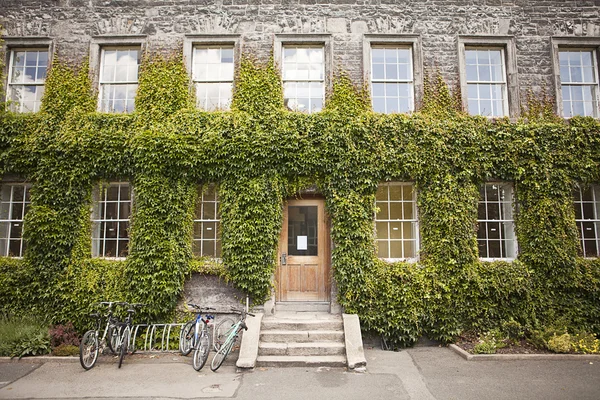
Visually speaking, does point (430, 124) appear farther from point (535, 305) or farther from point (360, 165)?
point (535, 305)

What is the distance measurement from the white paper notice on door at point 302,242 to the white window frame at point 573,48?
22.2 ft

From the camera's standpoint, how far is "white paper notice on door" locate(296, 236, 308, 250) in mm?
9227

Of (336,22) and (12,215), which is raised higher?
(336,22)

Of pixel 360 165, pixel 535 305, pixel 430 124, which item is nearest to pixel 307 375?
pixel 360 165

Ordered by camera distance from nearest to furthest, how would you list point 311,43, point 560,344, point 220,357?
point 220,357
point 560,344
point 311,43

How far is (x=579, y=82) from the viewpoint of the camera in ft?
32.2

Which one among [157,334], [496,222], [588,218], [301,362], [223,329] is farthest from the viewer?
[588,218]

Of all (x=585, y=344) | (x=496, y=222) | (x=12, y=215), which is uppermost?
(x=12, y=215)

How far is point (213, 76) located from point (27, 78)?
4.69m

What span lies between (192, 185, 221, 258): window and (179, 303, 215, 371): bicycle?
5.97 feet

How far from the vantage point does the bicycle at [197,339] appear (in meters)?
6.95

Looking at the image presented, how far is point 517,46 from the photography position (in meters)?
9.76

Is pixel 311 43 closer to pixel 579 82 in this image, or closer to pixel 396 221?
pixel 396 221

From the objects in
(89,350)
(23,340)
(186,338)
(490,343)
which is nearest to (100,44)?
(23,340)
